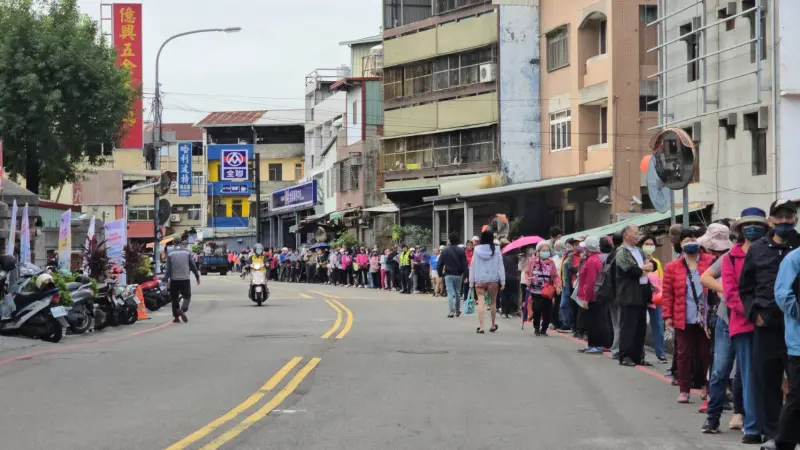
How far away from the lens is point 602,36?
140 feet

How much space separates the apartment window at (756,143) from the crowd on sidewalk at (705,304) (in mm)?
7447

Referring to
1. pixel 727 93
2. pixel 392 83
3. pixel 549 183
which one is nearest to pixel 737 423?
pixel 727 93

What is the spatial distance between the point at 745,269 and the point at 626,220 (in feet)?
80.8

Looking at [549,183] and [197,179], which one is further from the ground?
[197,179]

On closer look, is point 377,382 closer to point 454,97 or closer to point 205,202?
point 454,97

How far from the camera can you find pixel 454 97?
2157 inches

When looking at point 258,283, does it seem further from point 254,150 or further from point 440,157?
point 254,150

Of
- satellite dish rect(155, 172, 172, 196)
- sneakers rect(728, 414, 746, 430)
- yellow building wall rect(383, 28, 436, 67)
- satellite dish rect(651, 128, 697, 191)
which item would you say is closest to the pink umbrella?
satellite dish rect(651, 128, 697, 191)

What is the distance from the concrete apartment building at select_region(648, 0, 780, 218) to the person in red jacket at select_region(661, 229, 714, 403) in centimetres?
1640

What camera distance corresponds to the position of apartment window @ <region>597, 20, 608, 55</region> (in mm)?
42312

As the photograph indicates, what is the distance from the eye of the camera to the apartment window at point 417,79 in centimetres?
5697

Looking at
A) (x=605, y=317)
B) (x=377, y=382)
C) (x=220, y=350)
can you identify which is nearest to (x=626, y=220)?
(x=605, y=317)

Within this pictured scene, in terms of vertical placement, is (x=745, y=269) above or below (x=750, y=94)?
below

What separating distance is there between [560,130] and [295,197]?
41260 mm
